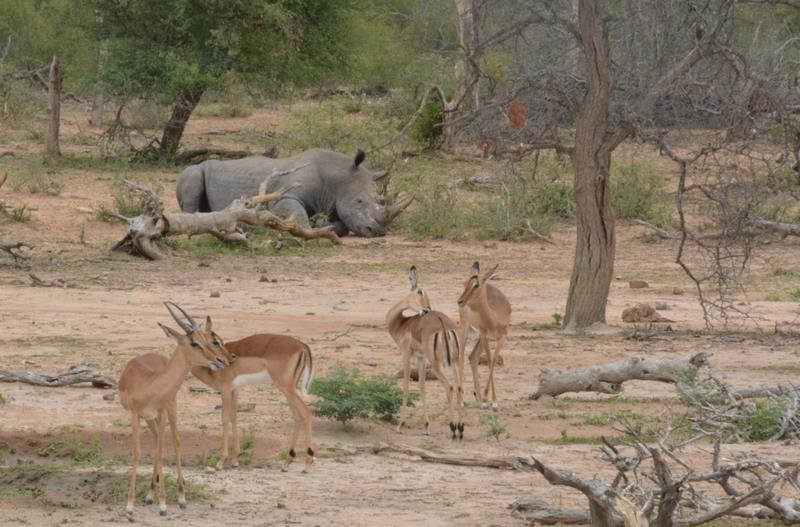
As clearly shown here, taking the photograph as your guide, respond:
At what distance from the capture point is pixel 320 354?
12336 mm

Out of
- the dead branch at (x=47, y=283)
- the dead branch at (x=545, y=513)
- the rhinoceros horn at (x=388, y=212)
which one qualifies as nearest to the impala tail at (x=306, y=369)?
the dead branch at (x=545, y=513)

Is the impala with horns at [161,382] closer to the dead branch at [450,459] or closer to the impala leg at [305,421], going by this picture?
the impala leg at [305,421]

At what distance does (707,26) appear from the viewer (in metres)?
12.9

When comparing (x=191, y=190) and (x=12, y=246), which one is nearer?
(x=12, y=246)

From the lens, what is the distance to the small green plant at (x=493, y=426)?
939 centimetres

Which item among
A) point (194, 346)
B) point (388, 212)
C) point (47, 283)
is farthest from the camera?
point (388, 212)

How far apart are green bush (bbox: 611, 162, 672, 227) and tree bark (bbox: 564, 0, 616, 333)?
796 centimetres

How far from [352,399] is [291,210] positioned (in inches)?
462

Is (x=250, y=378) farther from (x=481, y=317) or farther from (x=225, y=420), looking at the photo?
(x=481, y=317)

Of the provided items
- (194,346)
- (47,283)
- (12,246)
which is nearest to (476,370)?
(194,346)

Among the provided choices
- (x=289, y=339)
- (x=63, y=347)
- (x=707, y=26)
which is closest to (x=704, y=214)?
(x=707, y=26)

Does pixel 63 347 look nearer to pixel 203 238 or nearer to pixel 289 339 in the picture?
pixel 289 339

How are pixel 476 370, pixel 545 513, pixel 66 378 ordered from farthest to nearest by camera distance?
1. pixel 476 370
2. pixel 66 378
3. pixel 545 513

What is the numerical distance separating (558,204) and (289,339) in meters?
14.5
